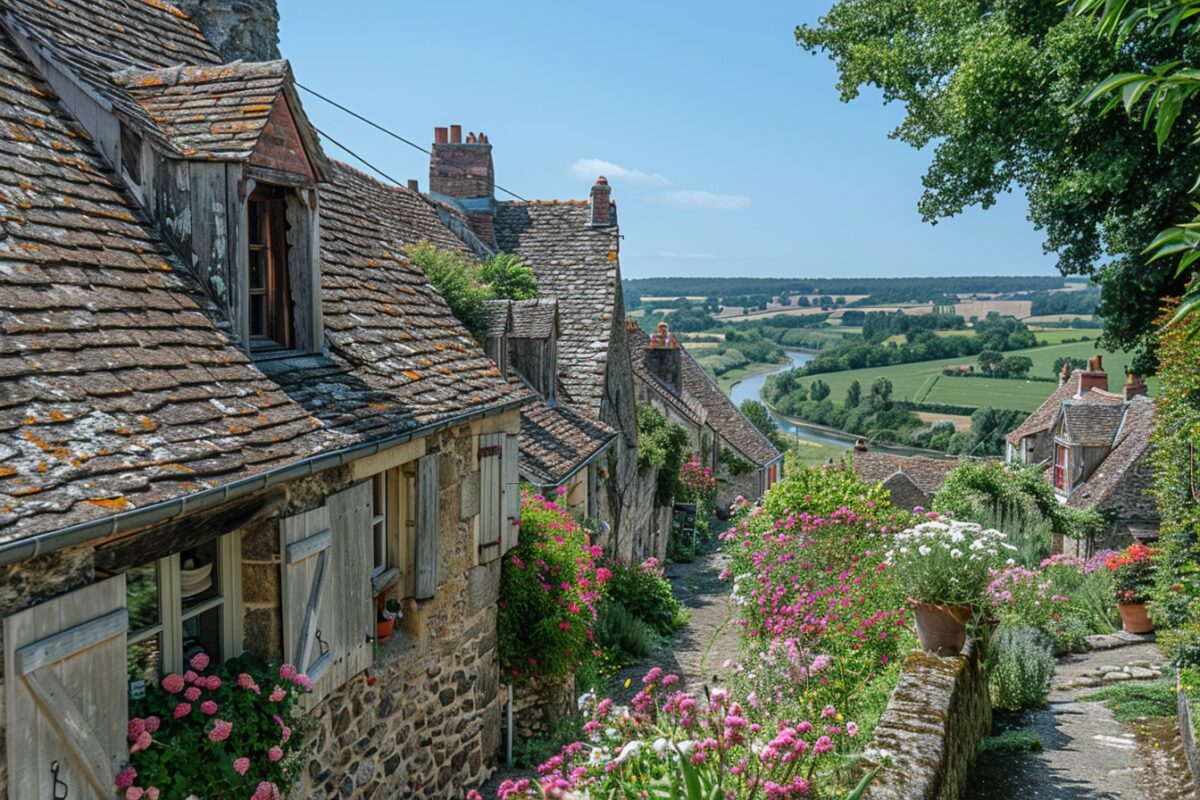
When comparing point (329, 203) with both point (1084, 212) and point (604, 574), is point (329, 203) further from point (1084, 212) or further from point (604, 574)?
point (1084, 212)

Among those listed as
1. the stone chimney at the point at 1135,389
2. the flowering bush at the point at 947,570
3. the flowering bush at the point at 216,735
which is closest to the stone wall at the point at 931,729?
the flowering bush at the point at 947,570

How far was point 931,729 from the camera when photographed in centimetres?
536

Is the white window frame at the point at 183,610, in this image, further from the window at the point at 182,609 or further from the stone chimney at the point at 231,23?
the stone chimney at the point at 231,23

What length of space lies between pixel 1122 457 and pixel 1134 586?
13749 mm

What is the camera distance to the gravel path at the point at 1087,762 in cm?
613

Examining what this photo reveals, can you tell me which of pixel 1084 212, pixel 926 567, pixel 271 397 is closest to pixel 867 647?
pixel 926 567

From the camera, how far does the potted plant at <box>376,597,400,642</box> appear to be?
6.82 meters

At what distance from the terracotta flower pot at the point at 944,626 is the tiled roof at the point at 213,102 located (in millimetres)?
5290

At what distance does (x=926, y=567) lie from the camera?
7379mm

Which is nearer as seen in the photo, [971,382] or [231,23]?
[231,23]

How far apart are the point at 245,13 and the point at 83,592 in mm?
7547

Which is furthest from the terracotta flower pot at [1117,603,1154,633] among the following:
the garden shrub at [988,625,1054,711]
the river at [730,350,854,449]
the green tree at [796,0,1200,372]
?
the river at [730,350,854,449]

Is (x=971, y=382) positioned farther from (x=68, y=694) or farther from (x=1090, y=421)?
(x=68, y=694)

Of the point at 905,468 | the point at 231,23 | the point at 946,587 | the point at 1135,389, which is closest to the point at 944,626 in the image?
the point at 946,587
